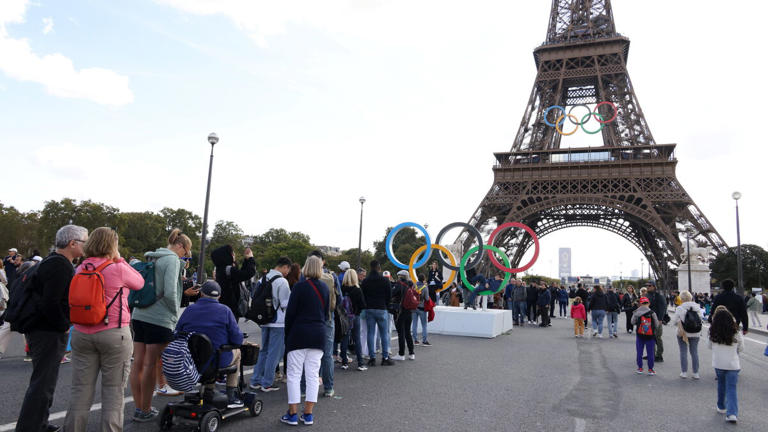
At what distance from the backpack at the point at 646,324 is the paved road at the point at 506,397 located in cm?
77

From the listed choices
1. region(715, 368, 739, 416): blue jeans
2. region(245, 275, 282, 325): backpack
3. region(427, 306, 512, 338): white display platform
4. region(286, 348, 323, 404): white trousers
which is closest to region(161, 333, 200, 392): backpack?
region(286, 348, 323, 404): white trousers

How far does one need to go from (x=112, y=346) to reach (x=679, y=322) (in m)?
8.74

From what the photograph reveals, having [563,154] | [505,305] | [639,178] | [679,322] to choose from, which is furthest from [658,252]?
[679,322]

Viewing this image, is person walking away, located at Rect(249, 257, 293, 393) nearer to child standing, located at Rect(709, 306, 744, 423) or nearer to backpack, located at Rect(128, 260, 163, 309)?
backpack, located at Rect(128, 260, 163, 309)

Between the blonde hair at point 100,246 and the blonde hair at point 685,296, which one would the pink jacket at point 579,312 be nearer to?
the blonde hair at point 685,296

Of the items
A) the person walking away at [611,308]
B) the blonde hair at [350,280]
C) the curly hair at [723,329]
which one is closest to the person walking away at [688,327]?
the curly hair at [723,329]

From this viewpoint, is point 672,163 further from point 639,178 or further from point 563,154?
point 563,154

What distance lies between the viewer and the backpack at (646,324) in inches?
352

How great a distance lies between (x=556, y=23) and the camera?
4606 centimetres

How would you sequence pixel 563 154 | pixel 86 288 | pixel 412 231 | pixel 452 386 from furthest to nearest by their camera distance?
1. pixel 412 231
2. pixel 563 154
3. pixel 452 386
4. pixel 86 288

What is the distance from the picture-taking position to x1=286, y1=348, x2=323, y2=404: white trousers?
5172mm

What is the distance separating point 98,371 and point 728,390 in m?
6.63

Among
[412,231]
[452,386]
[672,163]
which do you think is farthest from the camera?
[412,231]

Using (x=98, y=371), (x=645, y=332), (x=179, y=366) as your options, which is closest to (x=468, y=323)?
(x=645, y=332)
